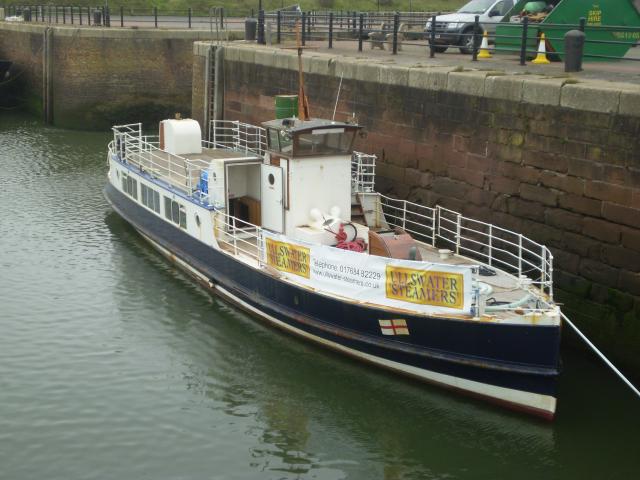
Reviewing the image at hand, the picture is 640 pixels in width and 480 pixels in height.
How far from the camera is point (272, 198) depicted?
16500 millimetres

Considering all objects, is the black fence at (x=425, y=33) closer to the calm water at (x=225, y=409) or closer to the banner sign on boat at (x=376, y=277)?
the banner sign on boat at (x=376, y=277)

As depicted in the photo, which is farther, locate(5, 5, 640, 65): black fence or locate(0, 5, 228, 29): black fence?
locate(0, 5, 228, 29): black fence

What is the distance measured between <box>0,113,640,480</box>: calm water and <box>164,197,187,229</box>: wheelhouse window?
57.6 inches

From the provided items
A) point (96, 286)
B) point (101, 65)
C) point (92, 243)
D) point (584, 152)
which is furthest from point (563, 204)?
point (101, 65)

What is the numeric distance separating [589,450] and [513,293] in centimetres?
257

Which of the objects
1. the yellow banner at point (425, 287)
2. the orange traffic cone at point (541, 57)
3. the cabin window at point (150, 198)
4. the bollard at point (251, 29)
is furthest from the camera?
the bollard at point (251, 29)

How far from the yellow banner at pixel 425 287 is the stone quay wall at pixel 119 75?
83.1 feet

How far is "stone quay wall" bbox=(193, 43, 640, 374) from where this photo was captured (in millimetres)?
13562

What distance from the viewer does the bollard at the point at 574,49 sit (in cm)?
1714

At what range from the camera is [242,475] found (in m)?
11.6

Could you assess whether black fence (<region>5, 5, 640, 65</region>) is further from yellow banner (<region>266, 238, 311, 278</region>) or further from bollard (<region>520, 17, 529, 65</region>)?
yellow banner (<region>266, 238, 311, 278</region>)

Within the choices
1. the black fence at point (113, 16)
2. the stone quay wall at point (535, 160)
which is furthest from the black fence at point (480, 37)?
the black fence at point (113, 16)

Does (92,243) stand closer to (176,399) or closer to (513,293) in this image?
(176,399)

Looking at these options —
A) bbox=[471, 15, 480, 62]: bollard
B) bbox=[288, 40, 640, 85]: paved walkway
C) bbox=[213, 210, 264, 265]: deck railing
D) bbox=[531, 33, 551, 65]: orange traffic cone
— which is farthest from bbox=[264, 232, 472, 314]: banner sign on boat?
bbox=[531, 33, 551, 65]: orange traffic cone
